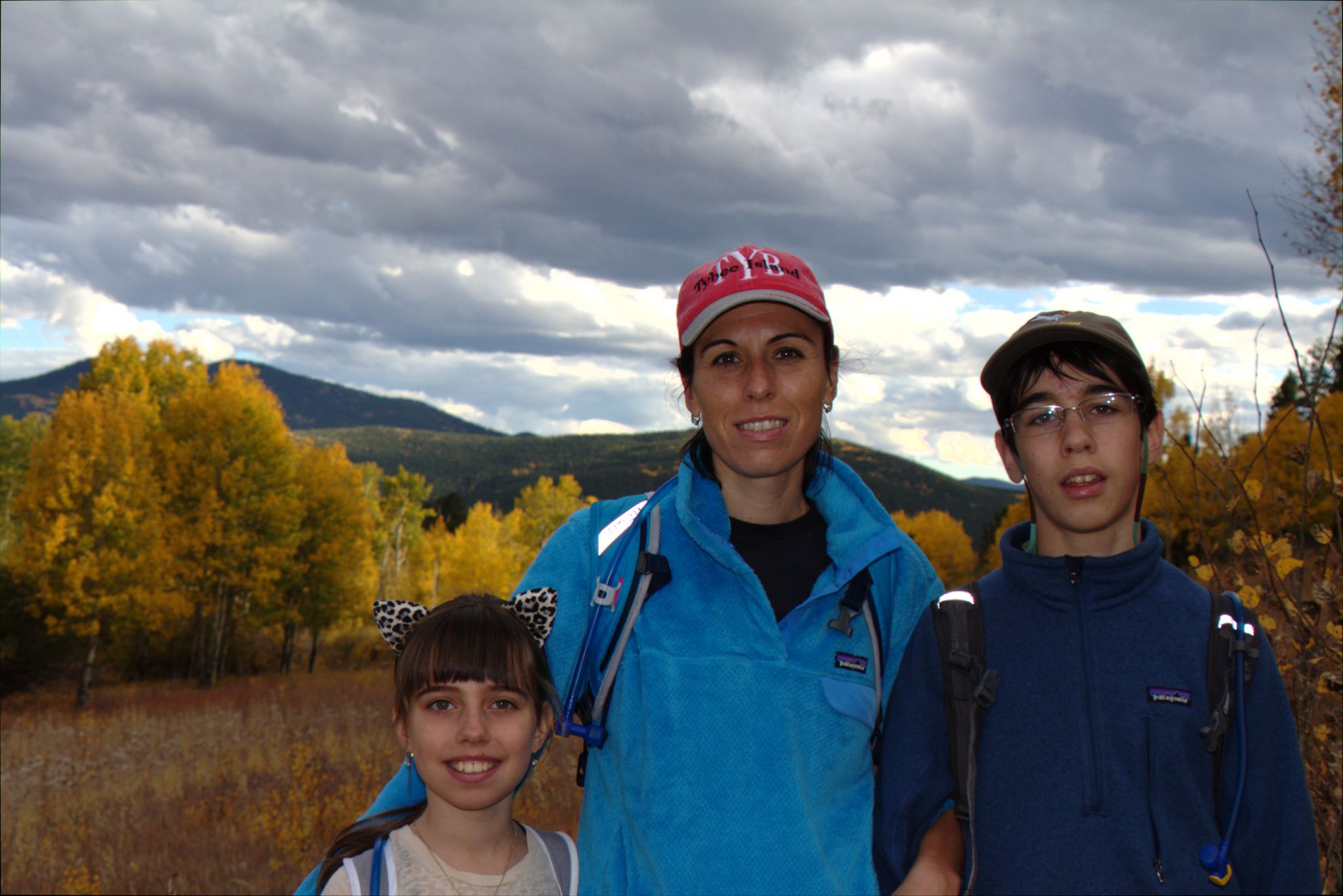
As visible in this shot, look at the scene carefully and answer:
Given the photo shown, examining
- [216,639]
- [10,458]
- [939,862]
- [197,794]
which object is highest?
[939,862]

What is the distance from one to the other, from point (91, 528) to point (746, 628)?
28.8m

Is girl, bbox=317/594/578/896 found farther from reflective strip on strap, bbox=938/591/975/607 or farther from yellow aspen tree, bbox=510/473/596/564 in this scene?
yellow aspen tree, bbox=510/473/596/564

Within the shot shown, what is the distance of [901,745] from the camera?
211 cm

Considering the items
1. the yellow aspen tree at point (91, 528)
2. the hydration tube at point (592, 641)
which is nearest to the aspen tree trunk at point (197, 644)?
the yellow aspen tree at point (91, 528)

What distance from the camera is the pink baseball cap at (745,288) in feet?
7.96

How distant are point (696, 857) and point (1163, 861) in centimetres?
96

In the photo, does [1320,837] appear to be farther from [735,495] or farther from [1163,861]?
[735,495]

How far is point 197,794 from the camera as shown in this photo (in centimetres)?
1134

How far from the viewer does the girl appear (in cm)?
238

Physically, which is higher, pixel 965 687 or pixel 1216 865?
pixel 965 687

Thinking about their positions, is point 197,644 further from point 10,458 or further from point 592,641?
point 592,641

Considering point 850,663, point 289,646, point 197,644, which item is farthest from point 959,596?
point 289,646

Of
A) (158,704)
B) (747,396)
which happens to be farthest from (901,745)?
(158,704)

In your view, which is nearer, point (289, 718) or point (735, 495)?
point (735, 495)
